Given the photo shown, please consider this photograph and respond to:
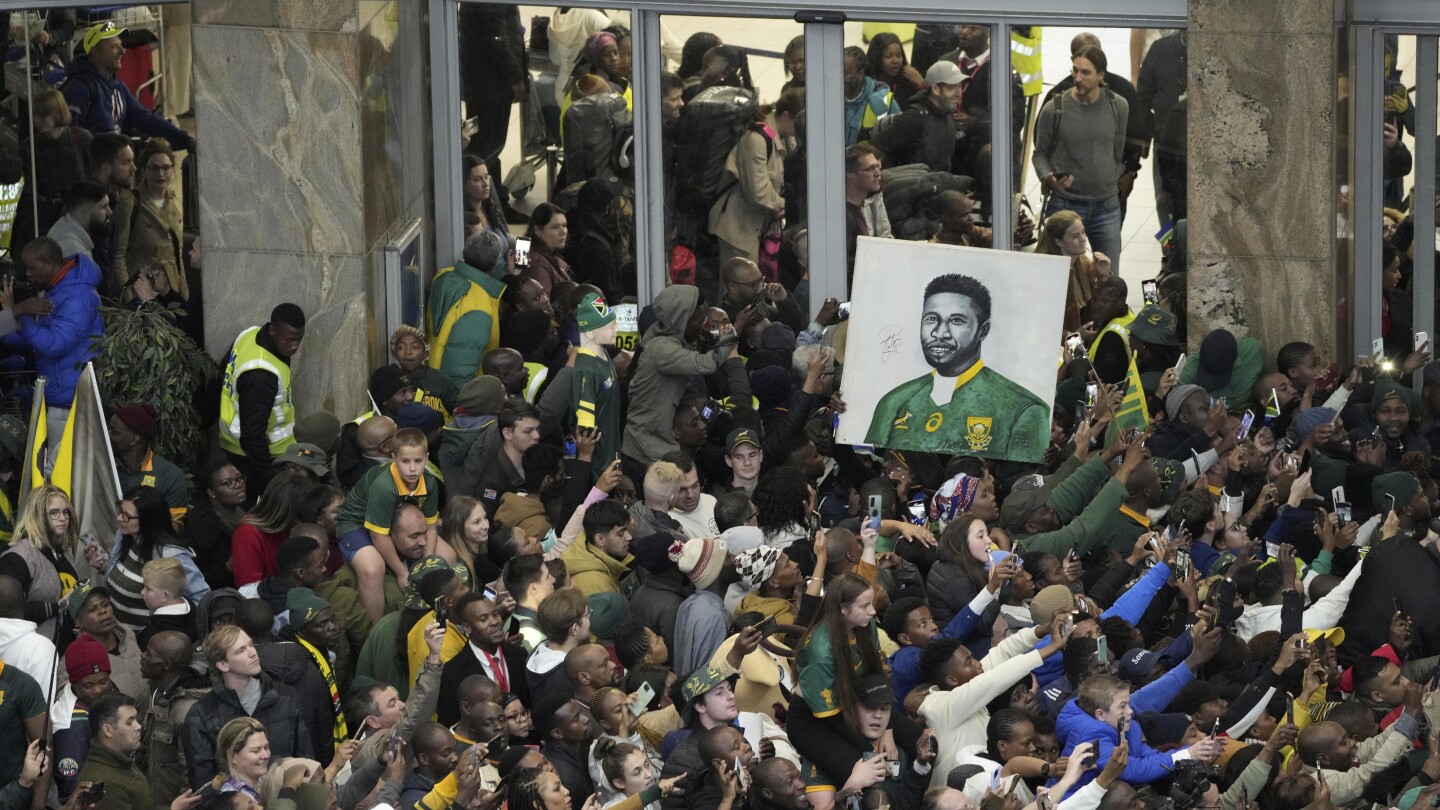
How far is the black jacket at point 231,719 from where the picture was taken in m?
11.1

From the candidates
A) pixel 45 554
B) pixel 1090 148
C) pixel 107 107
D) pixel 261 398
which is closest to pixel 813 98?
pixel 1090 148

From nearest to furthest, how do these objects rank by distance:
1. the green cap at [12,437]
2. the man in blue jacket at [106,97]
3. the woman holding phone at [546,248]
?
the green cap at [12,437]
the man in blue jacket at [106,97]
the woman holding phone at [546,248]

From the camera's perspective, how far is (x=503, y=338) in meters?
16.1

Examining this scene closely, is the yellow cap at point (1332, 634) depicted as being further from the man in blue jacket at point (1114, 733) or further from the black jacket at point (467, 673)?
the black jacket at point (467, 673)

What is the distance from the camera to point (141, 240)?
16.1 meters

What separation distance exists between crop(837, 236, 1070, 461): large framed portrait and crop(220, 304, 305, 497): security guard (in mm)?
3184

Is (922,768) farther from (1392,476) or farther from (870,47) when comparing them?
(870,47)

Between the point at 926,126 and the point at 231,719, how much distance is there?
7.84 meters

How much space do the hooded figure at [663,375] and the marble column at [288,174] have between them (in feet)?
5.48

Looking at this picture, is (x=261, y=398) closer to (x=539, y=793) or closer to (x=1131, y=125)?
(x=539, y=793)

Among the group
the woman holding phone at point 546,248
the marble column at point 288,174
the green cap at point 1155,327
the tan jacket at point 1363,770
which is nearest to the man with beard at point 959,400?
the green cap at point 1155,327

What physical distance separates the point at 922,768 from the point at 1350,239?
7.12m

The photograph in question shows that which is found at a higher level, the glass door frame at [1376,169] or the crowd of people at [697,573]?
the glass door frame at [1376,169]

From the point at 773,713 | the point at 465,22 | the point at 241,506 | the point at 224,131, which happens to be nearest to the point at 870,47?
the point at 465,22
